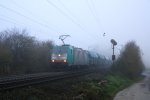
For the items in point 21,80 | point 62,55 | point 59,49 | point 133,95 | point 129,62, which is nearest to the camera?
point 21,80

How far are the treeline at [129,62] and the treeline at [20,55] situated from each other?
1556cm

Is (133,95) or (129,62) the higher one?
(129,62)

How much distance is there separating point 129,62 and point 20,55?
886 inches

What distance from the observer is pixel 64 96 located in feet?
49.6

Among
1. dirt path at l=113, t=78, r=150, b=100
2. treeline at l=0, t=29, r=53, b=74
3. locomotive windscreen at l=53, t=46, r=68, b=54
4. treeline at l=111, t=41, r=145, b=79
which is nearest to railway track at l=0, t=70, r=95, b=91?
dirt path at l=113, t=78, r=150, b=100

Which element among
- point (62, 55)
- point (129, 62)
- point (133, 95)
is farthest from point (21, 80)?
point (129, 62)

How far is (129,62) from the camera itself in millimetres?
55656

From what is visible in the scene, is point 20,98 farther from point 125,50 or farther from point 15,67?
point 125,50

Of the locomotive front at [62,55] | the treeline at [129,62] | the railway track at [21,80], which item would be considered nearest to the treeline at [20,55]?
the locomotive front at [62,55]

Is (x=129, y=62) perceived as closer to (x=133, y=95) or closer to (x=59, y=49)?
(x=59, y=49)

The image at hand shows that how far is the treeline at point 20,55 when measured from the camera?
36.3 m

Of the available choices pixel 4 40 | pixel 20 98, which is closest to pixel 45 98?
pixel 20 98

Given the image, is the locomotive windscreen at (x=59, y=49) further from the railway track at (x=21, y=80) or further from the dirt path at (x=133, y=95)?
the railway track at (x=21, y=80)

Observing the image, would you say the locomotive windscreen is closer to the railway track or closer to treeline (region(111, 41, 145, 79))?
the railway track
